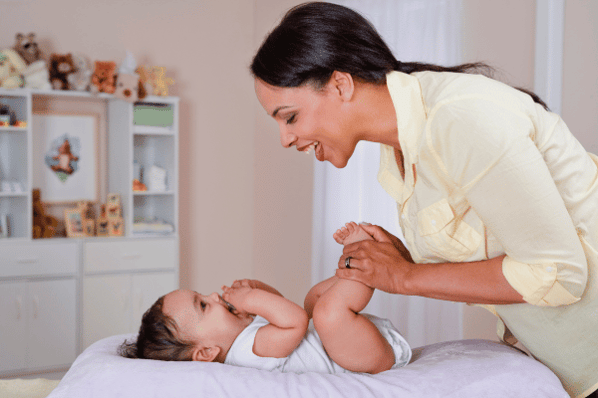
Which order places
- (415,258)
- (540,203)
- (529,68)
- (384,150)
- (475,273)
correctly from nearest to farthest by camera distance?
1. (540,203)
2. (475,273)
3. (415,258)
4. (384,150)
5. (529,68)

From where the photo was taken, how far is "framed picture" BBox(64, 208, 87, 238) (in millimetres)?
3363

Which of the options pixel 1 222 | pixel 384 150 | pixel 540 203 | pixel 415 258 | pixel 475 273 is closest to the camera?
pixel 540 203

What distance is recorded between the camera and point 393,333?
4.56 feet

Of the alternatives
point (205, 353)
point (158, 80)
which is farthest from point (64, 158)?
point (205, 353)

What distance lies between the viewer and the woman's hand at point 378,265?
114 centimetres

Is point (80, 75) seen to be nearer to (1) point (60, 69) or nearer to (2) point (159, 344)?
(1) point (60, 69)

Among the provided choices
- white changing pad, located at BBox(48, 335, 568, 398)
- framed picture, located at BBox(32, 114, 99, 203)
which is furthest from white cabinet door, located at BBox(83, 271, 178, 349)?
white changing pad, located at BBox(48, 335, 568, 398)

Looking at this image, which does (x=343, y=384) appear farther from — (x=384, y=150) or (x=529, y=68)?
(x=529, y=68)

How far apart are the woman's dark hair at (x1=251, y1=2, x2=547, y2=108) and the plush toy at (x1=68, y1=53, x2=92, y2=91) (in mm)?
2608

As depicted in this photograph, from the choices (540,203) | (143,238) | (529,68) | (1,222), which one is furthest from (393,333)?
(1,222)

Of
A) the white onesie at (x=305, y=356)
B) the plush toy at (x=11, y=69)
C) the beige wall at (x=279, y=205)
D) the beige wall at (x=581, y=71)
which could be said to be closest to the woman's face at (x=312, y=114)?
the white onesie at (x=305, y=356)

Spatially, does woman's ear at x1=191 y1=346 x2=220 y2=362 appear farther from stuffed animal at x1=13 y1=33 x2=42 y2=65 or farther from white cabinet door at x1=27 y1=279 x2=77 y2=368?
stuffed animal at x1=13 y1=33 x2=42 y2=65

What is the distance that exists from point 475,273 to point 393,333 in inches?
16.5

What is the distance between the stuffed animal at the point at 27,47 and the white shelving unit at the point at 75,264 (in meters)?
0.25
